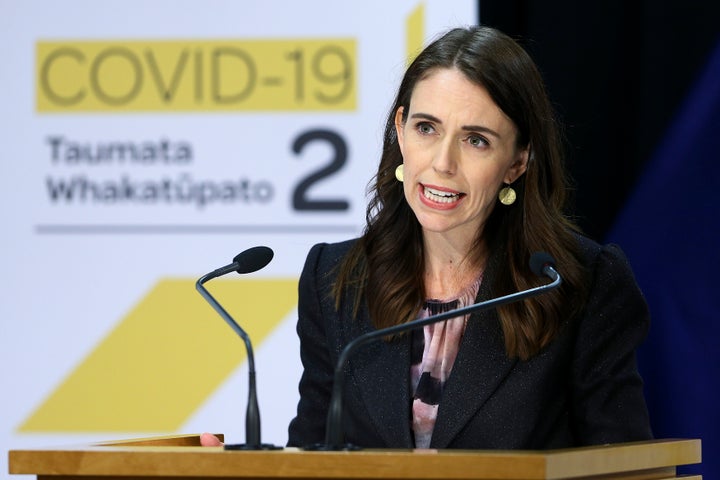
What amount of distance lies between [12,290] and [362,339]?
2.46 m

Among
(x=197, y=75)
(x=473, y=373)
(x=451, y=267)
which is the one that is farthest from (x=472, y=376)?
(x=197, y=75)

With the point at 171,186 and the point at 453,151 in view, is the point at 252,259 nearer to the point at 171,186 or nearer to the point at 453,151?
the point at 453,151

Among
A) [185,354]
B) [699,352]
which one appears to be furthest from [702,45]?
[185,354]

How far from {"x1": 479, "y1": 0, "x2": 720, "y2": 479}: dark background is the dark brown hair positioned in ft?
3.12

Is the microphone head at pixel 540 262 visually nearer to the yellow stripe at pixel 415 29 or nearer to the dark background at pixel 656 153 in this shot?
the dark background at pixel 656 153

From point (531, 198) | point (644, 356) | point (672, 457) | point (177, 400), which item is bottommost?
point (177, 400)

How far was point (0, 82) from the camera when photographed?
4230mm

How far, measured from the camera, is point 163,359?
161 inches

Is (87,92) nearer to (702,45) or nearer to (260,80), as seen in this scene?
(260,80)

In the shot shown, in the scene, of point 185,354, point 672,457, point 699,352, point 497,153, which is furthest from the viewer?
point 185,354

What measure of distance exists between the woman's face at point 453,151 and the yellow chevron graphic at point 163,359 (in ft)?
4.70

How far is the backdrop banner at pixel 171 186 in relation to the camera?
404 cm

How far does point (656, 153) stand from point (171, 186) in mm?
1517

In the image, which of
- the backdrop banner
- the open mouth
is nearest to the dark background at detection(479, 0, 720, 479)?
the backdrop banner
